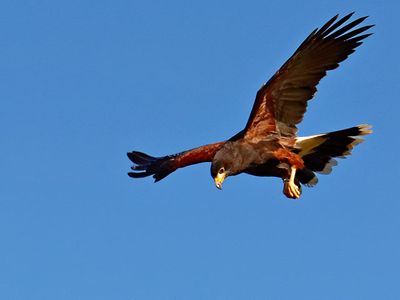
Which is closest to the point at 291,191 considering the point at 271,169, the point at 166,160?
the point at 271,169

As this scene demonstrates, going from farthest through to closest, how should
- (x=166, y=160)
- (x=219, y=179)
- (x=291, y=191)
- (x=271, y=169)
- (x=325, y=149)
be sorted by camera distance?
(x=166, y=160)
(x=325, y=149)
(x=271, y=169)
(x=291, y=191)
(x=219, y=179)

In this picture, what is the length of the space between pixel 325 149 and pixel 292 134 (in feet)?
3.10

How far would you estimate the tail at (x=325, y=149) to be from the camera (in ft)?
55.2

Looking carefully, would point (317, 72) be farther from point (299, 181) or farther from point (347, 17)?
point (299, 181)

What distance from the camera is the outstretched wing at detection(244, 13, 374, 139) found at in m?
15.7

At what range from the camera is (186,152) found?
17797 mm

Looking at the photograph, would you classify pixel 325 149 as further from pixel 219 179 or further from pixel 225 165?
pixel 219 179

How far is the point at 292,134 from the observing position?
647 inches

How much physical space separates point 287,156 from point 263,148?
1.35 ft

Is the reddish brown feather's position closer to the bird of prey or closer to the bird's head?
the bird of prey

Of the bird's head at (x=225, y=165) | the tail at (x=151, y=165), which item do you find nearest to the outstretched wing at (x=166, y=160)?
the tail at (x=151, y=165)

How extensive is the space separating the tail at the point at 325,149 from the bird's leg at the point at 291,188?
1.43 feet

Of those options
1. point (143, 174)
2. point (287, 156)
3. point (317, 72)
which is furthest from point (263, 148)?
point (143, 174)

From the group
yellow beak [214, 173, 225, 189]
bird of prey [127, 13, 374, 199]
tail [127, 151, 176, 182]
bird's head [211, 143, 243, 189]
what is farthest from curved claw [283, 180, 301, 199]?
tail [127, 151, 176, 182]
